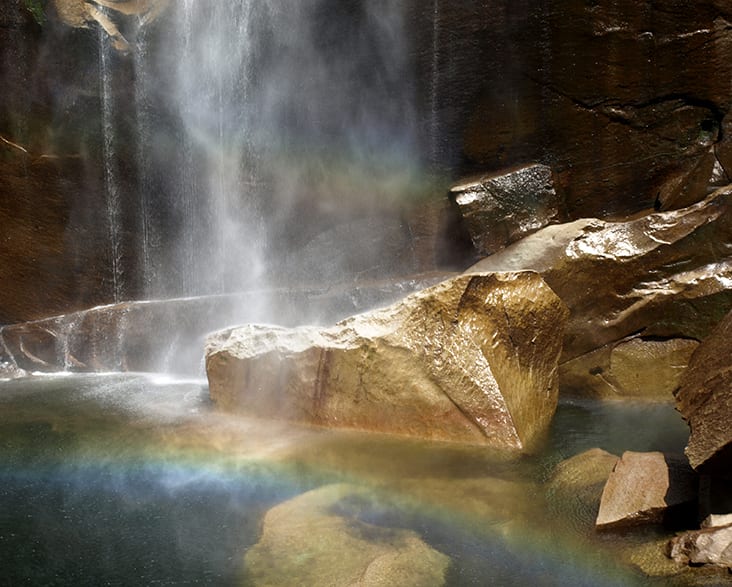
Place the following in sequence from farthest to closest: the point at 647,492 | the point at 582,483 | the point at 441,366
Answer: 1. the point at 441,366
2. the point at 582,483
3. the point at 647,492

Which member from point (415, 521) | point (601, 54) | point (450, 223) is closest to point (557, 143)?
point (601, 54)

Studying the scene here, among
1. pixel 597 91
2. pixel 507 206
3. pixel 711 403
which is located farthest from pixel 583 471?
pixel 597 91

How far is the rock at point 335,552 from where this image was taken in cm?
300

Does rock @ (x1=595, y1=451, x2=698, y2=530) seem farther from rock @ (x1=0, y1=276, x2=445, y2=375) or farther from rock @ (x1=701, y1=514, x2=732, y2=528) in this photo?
rock @ (x1=0, y1=276, x2=445, y2=375)

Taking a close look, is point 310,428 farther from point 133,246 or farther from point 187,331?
point 133,246

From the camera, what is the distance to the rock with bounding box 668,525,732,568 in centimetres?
284

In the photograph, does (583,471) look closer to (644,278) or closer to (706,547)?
(706,547)

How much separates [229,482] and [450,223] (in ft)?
16.0

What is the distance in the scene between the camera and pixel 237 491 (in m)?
4.10

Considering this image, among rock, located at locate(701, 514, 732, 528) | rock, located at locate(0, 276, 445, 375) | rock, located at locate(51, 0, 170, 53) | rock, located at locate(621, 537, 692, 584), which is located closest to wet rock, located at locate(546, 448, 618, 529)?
rock, located at locate(621, 537, 692, 584)

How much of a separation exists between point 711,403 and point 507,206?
4.34 meters

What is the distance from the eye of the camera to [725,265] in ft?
20.1

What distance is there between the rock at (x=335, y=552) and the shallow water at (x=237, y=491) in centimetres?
7

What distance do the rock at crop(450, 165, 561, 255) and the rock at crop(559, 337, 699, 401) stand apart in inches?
68.2
